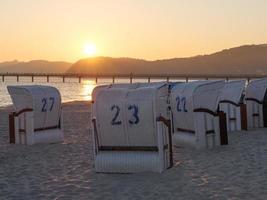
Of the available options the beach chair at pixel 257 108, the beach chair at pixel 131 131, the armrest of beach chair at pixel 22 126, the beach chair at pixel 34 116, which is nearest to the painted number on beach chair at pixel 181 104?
the beach chair at pixel 131 131

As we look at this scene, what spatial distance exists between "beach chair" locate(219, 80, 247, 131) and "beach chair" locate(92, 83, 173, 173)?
6.94 meters

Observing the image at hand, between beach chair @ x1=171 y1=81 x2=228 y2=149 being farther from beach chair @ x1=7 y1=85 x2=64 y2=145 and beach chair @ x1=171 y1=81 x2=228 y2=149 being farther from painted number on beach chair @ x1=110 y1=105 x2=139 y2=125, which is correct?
beach chair @ x1=7 y1=85 x2=64 y2=145

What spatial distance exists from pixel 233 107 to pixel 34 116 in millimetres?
6830

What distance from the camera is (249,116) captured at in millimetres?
17484

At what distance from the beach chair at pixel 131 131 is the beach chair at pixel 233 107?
22.8ft

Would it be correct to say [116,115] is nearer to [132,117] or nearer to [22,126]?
[132,117]

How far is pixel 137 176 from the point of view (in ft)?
29.9

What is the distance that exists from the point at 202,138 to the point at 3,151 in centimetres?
538

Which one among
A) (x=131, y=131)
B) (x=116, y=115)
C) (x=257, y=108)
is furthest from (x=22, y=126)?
(x=257, y=108)

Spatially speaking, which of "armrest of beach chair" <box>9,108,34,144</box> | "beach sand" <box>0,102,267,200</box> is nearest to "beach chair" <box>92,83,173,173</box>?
"beach sand" <box>0,102,267,200</box>

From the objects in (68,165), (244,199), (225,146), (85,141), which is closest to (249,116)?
(225,146)

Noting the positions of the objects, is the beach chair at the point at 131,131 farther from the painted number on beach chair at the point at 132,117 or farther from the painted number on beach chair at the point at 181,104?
the painted number on beach chair at the point at 181,104

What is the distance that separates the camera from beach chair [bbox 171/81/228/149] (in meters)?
12.1

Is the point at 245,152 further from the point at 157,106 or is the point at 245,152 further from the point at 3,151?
the point at 3,151
